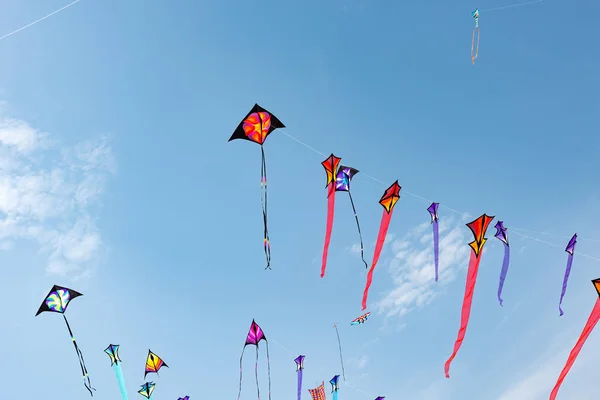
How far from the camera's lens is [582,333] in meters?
16.8

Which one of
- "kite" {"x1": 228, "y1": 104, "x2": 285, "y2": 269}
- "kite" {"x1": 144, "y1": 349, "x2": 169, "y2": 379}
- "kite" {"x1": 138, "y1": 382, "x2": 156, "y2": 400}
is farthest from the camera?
"kite" {"x1": 144, "y1": 349, "x2": 169, "y2": 379}

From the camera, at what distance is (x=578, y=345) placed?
1666 centimetres

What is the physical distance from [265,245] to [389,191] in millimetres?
6698

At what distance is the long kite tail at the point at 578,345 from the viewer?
1662 centimetres

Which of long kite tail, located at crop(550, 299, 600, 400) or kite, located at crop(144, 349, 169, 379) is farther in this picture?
kite, located at crop(144, 349, 169, 379)

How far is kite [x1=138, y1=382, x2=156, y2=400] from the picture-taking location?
77.5 feet

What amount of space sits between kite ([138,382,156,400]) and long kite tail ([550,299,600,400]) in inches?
714

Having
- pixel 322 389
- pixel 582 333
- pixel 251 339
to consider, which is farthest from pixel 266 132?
pixel 322 389

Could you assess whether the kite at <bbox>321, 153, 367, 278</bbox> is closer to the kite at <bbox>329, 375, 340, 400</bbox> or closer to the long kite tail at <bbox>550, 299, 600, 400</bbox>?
the long kite tail at <bbox>550, 299, 600, 400</bbox>

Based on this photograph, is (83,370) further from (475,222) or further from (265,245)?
(475,222)

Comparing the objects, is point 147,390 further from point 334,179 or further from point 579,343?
point 579,343

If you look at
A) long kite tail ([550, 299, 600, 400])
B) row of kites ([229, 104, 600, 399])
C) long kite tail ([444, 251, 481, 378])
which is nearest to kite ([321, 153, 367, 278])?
row of kites ([229, 104, 600, 399])

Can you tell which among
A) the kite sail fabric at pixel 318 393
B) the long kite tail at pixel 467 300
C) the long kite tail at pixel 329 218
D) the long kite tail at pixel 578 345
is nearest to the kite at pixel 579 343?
the long kite tail at pixel 578 345

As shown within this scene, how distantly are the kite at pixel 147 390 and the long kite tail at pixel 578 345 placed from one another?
18.1 meters
